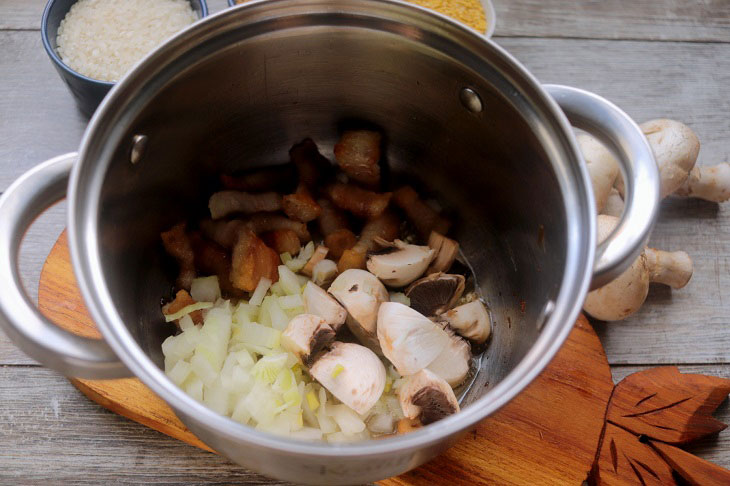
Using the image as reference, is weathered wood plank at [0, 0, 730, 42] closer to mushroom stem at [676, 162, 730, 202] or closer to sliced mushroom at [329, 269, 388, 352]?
mushroom stem at [676, 162, 730, 202]

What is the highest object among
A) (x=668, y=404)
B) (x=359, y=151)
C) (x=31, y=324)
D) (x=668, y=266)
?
(x=31, y=324)

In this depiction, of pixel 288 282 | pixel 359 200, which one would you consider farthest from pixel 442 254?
pixel 288 282

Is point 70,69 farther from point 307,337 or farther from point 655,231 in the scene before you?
point 655,231

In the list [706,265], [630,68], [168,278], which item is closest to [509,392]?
[168,278]

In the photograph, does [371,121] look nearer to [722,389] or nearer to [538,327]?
[538,327]

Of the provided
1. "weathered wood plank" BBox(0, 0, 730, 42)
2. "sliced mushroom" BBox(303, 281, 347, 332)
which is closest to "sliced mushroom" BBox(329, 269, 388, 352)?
"sliced mushroom" BBox(303, 281, 347, 332)

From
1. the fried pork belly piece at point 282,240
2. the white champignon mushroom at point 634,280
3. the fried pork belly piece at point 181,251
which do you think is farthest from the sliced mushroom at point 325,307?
the white champignon mushroom at point 634,280

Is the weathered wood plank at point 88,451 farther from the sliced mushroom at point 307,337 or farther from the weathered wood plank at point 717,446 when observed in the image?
the weathered wood plank at point 717,446
